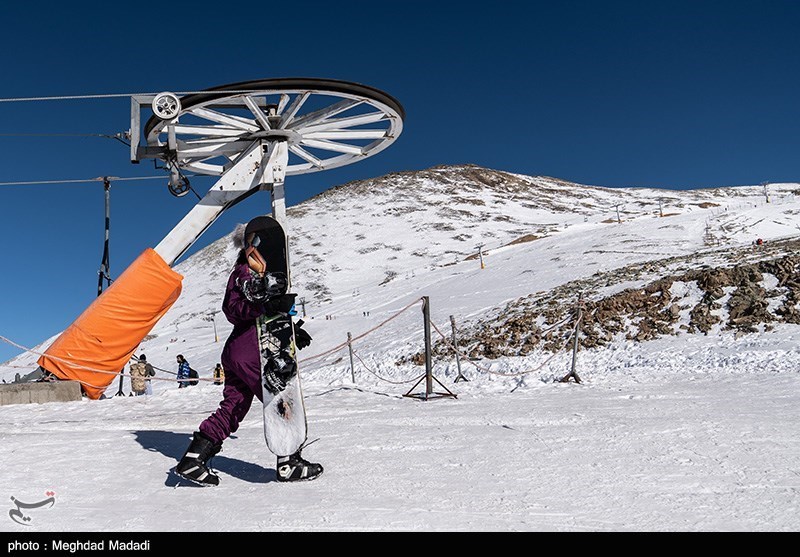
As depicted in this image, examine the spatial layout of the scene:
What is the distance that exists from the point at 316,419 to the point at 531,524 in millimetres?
4359

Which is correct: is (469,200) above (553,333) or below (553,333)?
above

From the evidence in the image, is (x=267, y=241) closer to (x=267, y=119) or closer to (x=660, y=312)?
(x=267, y=119)

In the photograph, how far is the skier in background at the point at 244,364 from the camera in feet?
12.7

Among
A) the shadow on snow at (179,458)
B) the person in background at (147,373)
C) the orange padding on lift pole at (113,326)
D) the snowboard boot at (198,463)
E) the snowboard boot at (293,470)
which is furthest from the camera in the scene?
the person in background at (147,373)

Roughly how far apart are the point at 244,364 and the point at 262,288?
58 cm

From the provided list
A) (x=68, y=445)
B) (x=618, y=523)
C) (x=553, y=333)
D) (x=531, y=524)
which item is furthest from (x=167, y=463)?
(x=553, y=333)

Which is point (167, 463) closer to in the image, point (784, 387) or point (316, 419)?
point (316, 419)

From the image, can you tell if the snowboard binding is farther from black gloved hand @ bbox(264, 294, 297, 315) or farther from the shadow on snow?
the shadow on snow

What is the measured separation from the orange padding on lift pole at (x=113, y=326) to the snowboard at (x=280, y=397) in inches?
211

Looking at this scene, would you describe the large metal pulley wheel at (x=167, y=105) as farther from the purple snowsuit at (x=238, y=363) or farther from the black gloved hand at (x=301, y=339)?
the black gloved hand at (x=301, y=339)

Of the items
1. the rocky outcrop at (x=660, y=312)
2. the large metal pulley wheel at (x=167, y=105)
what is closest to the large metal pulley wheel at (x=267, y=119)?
the large metal pulley wheel at (x=167, y=105)

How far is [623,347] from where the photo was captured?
11.8 m

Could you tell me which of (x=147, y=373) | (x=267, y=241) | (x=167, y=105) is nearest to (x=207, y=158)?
(x=167, y=105)

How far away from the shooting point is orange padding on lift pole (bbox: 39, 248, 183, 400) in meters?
8.82
